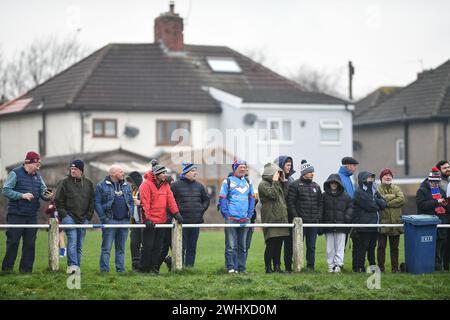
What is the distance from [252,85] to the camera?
55469mm

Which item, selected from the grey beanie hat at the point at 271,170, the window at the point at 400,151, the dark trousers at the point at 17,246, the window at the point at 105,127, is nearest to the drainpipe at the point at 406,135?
the window at the point at 400,151

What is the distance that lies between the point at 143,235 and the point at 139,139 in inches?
1313

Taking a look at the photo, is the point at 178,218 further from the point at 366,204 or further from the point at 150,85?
the point at 150,85

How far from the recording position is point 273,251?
17594 millimetres

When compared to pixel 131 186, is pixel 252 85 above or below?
above

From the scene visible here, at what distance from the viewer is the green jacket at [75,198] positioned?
55.9 feet

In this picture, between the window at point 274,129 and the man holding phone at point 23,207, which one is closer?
the man holding phone at point 23,207

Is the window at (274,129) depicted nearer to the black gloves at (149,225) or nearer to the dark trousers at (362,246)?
the dark trousers at (362,246)

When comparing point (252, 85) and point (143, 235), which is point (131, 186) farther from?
point (252, 85)

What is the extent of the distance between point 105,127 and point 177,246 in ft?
110

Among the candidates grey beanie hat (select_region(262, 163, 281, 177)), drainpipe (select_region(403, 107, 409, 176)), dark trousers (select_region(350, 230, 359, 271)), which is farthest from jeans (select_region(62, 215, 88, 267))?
drainpipe (select_region(403, 107, 409, 176))

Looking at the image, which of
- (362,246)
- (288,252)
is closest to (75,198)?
(288,252)

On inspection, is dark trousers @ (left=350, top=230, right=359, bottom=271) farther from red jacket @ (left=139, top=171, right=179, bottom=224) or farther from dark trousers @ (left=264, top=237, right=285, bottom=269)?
red jacket @ (left=139, top=171, right=179, bottom=224)
